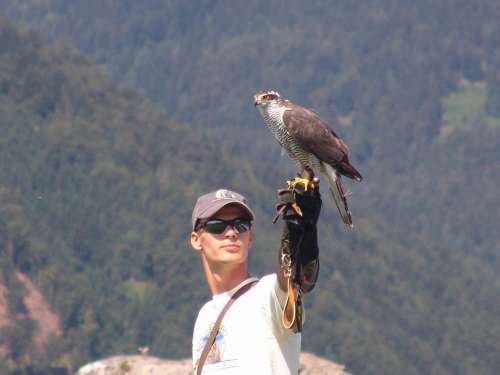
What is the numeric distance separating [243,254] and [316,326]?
10254 cm

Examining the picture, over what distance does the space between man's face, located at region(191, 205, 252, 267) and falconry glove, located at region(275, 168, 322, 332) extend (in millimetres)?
471

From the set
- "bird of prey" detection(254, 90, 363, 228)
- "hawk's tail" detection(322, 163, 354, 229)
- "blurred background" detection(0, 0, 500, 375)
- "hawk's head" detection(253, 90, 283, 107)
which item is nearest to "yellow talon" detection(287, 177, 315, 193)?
"hawk's tail" detection(322, 163, 354, 229)

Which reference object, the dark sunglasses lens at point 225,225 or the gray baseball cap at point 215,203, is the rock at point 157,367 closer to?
the gray baseball cap at point 215,203

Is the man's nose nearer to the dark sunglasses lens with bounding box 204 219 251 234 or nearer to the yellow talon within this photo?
the dark sunglasses lens with bounding box 204 219 251 234

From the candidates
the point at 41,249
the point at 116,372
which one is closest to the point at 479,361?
the point at 41,249

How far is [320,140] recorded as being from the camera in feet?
36.0

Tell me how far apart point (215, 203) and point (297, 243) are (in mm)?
674

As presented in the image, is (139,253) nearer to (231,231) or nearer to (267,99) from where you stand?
(267,99)

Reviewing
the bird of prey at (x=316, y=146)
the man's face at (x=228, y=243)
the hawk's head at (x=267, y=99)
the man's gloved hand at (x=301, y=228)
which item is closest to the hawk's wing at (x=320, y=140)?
the bird of prey at (x=316, y=146)

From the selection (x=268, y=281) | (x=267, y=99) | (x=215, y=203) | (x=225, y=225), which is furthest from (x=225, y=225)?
(x=267, y=99)

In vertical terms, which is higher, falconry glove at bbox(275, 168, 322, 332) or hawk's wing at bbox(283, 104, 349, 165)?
hawk's wing at bbox(283, 104, 349, 165)

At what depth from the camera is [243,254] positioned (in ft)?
29.7

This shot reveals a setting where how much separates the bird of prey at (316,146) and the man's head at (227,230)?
64.1 inches

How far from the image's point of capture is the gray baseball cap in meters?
9.00
